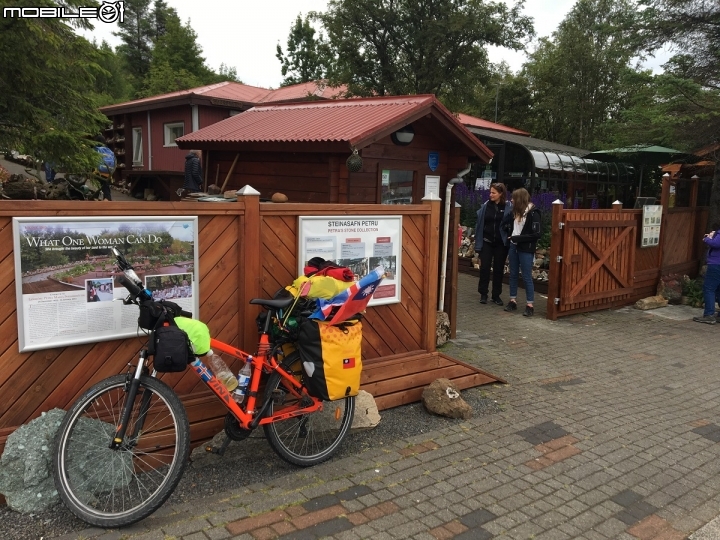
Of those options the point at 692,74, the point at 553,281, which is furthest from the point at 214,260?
the point at 692,74

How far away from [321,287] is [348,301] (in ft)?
0.92

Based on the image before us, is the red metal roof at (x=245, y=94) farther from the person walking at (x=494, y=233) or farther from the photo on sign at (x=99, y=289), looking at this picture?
the photo on sign at (x=99, y=289)

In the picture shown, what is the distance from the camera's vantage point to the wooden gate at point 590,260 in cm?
862

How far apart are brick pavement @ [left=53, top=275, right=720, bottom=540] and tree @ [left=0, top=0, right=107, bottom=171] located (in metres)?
5.17

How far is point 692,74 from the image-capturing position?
12188 mm

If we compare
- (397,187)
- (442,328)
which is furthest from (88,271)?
(397,187)

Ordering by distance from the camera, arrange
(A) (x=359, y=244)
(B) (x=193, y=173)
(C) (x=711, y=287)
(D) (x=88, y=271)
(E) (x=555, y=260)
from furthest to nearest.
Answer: (B) (x=193, y=173)
(C) (x=711, y=287)
(E) (x=555, y=260)
(A) (x=359, y=244)
(D) (x=88, y=271)

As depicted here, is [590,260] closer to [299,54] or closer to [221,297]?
[221,297]

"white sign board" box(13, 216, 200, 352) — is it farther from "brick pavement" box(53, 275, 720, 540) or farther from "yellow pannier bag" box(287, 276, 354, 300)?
"brick pavement" box(53, 275, 720, 540)

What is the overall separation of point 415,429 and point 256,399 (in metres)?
1.49

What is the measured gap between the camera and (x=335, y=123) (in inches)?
307

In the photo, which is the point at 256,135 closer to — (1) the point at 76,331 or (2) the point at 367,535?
(1) the point at 76,331

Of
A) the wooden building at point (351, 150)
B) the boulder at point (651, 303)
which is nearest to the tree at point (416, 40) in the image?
the wooden building at point (351, 150)

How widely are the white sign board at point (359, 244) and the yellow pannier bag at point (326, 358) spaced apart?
30.3 inches
